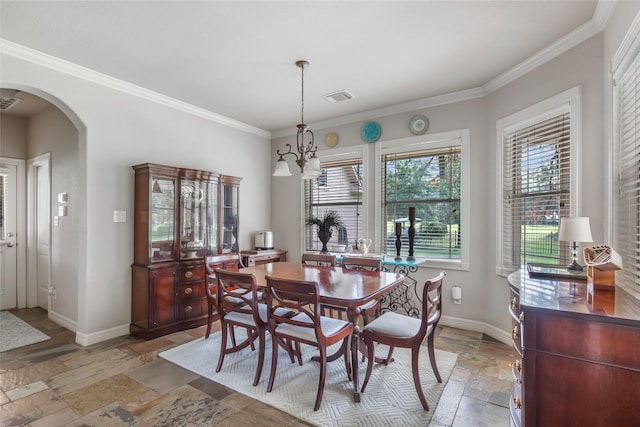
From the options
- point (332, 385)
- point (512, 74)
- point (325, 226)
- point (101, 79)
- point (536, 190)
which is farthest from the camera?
point (325, 226)

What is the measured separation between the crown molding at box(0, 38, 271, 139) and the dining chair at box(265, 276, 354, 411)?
2835 millimetres

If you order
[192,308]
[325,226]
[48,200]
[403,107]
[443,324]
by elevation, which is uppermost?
[403,107]

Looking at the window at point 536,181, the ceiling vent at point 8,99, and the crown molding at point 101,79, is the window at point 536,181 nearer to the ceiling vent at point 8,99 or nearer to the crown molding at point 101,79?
the crown molding at point 101,79

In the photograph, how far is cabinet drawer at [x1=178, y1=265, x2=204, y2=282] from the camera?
3.63 meters

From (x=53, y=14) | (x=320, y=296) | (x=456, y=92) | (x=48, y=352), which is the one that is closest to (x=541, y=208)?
(x=456, y=92)

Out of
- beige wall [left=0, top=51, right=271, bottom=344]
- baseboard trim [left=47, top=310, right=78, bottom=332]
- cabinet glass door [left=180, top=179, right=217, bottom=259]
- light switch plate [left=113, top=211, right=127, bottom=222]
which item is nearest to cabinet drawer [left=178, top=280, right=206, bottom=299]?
cabinet glass door [left=180, top=179, right=217, bottom=259]

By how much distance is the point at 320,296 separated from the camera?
7.16ft

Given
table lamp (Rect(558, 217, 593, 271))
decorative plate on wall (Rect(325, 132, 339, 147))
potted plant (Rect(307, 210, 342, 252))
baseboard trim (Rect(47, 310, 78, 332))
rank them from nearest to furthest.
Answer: table lamp (Rect(558, 217, 593, 271)), baseboard trim (Rect(47, 310, 78, 332)), potted plant (Rect(307, 210, 342, 252)), decorative plate on wall (Rect(325, 132, 339, 147))

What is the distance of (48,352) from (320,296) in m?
2.87

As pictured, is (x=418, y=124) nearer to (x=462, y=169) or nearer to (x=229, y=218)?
(x=462, y=169)

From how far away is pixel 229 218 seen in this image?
4414mm

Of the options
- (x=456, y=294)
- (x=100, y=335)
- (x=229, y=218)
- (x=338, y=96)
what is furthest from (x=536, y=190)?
(x=100, y=335)

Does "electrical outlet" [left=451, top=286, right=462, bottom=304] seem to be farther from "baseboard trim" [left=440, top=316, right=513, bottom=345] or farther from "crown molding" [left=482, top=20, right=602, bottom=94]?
"crown molding" [left=482, top=20, right=602, bottom=94]

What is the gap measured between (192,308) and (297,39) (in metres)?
3.09
